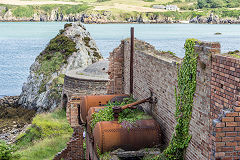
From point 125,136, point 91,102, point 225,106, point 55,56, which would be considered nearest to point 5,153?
point 91,102

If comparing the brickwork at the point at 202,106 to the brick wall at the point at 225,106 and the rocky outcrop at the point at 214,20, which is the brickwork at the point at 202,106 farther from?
the rocky outcrop at the point at 214,20

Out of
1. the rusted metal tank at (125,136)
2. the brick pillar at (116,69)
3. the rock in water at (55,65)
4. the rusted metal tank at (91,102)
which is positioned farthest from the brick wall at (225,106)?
the rock in water at (55,65)

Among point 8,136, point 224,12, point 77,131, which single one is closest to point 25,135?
point 8,136

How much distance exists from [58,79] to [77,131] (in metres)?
25.1

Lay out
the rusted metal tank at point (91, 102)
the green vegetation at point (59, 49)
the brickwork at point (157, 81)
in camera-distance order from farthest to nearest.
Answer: the green vegetation at point (59, 49), the rusted metal tank at point (91, 102), the brickwork at point (157, 81)

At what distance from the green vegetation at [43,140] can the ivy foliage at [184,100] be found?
1076 centimetres

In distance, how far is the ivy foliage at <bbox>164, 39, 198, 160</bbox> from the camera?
25.9ft

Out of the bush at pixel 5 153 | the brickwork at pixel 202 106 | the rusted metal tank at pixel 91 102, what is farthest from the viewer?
the bush at pixel 5 153

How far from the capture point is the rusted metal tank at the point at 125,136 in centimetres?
943

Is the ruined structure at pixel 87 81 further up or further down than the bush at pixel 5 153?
further up

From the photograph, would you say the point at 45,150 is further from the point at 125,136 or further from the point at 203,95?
the point at 203,95

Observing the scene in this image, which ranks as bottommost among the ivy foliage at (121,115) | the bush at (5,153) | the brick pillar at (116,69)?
the bush at (5,153)

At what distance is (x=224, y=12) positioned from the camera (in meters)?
142

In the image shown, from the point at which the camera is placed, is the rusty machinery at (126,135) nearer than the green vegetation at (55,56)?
Yes
